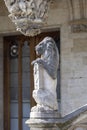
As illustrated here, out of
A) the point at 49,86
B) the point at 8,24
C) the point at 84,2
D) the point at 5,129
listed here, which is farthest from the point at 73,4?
the point at 49,86

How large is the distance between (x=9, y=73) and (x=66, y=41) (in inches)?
69.6

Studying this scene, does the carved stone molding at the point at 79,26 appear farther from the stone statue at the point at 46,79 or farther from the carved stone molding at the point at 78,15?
the stone statue at the point at 46,79

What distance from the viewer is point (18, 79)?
44.7ft

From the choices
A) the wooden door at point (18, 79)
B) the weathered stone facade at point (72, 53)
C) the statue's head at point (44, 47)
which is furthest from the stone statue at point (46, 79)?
the wooden door at point (18, 79)

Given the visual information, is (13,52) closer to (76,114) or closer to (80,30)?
(80,30)

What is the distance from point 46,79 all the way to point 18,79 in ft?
15.1

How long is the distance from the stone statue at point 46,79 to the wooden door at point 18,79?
13.8 feet

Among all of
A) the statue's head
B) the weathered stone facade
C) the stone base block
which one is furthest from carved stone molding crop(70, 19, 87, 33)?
the stone base block

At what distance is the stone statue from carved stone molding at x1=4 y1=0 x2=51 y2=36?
8.33 ft

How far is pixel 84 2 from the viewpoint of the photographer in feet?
41.4

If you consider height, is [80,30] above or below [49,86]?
above

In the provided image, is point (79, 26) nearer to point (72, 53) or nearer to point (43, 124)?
point (72, 53)

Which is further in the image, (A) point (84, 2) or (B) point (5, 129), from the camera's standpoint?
(B) point (5, 129)

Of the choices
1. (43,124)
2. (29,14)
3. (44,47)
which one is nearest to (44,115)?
(43,124)
